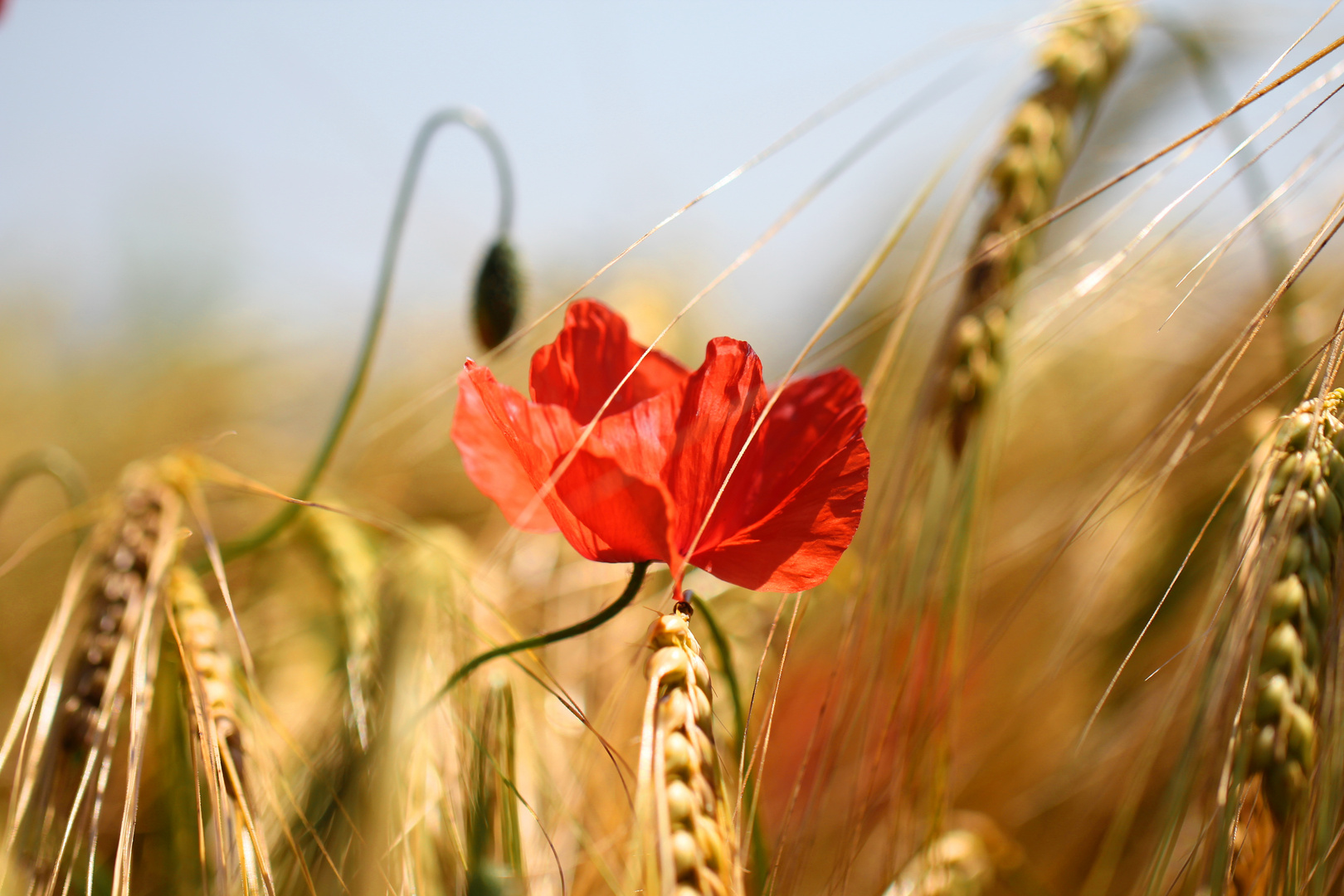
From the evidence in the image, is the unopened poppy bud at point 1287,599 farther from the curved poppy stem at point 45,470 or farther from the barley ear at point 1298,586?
the curved poppy stem at point 45,470

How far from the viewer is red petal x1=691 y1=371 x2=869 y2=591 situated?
32cm

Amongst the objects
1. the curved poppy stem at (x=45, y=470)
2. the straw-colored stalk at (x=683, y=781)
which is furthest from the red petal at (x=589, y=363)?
the curved poppy stem at (x=45, y=470)

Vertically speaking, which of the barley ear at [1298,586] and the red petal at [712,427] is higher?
the red petal at [712,427]

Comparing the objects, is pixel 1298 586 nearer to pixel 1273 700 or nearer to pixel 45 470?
pixel 1273 700

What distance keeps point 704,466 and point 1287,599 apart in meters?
0.23

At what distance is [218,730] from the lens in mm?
380

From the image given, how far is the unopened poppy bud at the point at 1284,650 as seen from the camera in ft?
1.02

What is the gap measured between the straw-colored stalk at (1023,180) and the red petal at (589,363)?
0.72 ft

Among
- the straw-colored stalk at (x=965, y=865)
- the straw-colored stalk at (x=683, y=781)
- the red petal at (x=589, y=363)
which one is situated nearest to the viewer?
the straw-colored stalk at (x=683, y=781)

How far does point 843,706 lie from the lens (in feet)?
1.55

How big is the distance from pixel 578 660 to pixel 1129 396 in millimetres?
793

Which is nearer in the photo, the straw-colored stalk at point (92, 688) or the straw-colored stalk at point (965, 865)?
the straw-colored stalk at point (92, 688)

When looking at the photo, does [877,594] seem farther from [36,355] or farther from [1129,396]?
[36,355]

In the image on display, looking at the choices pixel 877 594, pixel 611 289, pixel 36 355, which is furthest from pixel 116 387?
pixel 877 594
